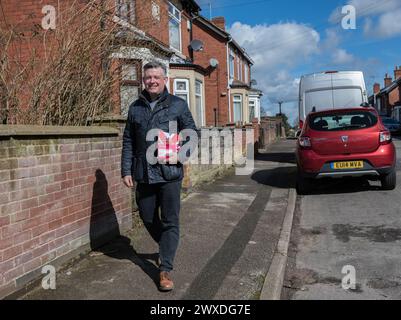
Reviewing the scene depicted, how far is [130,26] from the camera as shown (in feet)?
21.8

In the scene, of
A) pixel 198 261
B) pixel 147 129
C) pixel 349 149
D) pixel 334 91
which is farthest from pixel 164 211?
pixel 334 91

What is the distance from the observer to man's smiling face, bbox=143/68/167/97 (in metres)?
4.14

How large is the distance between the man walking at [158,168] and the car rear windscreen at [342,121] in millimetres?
5521

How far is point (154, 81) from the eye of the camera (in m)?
4.14

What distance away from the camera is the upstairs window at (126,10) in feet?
21.5

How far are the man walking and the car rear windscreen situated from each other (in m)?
5.52

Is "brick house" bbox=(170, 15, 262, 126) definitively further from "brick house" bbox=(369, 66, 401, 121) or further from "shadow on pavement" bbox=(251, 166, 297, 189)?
"brick house" bbox=(369, 66, 401, 121)

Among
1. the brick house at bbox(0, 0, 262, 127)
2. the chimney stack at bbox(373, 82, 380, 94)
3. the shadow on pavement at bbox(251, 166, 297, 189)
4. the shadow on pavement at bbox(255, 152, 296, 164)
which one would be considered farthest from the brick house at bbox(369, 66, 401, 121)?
the shadow on pavement at bbox(251, 166, 297, 189)

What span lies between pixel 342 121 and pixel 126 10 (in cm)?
476

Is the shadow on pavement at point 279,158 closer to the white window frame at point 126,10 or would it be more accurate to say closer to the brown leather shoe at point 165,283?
the white window frame at point 126,10

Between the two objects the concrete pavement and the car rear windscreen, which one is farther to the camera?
the car rear windscreen

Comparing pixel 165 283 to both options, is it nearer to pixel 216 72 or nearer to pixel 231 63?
pixel 216 72

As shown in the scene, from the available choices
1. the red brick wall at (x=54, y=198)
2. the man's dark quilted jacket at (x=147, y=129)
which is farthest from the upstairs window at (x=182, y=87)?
the man's dark quilted jacket at (x=147, y=129)

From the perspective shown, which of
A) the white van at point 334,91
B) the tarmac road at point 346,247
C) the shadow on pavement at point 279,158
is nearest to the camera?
the tarmac road at point 346,247
